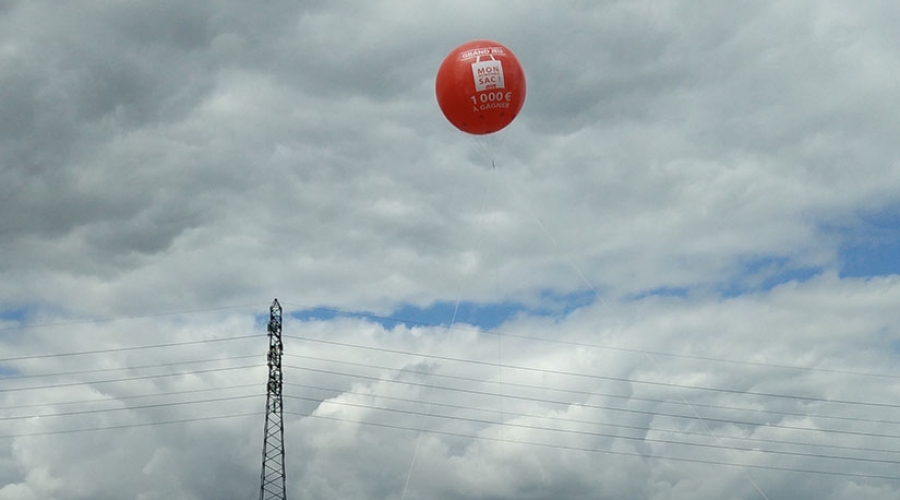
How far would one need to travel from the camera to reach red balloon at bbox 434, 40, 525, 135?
39.8 m

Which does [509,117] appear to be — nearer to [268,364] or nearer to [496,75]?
[496,75]

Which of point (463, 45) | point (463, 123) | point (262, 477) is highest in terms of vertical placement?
point (463, 45)

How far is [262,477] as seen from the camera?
6875 cm

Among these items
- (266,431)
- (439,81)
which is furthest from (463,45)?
(266,431)

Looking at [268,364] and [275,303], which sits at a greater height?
[275,303]

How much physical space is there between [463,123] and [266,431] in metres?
37.9

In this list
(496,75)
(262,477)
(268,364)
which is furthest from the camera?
(268,364)

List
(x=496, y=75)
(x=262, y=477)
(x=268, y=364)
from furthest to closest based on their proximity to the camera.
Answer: (x=268, y=364) → (x=262, y=477) → (x=496, y=75)

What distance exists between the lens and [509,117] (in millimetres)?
41750

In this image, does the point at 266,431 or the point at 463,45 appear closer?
the point at 463,45

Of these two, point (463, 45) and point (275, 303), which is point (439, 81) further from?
point (275, 303)

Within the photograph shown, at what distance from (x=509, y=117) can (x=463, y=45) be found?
3854 mm

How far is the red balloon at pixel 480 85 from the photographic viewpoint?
3978 centimetres

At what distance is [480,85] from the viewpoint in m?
39.7
